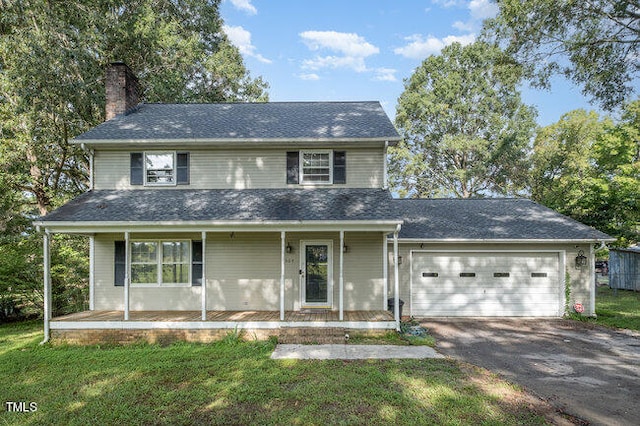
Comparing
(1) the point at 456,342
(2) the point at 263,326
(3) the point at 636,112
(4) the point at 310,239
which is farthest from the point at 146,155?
(3) the point at 636,112

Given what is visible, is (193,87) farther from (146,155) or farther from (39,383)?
(39,383)

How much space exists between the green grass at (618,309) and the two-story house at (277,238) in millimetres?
1056

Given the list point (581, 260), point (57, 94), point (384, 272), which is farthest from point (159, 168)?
point (581, 260)

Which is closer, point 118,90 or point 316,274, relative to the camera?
point 316,274

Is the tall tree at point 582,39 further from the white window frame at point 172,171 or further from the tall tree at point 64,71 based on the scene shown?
the tall tree at point 64,71

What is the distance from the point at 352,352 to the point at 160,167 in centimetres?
799

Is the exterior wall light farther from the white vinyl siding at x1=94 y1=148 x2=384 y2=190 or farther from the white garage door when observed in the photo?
the white vinyl siding at x1=94 y1=148 x2=384 y2=190

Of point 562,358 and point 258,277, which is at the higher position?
point 258,277

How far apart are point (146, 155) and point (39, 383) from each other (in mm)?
6698

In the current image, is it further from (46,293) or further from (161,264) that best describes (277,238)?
(46,293)

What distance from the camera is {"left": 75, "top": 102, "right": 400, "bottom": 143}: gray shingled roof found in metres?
10.4

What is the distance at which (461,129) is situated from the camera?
25516mm

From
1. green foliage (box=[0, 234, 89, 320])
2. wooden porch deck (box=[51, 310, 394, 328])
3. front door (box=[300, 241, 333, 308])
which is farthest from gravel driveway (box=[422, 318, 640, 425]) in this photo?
green foliage (box=[0, 234, 89, 320])

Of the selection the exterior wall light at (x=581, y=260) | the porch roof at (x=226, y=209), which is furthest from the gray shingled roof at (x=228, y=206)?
the exterior wall light at (x=581, y=260)
